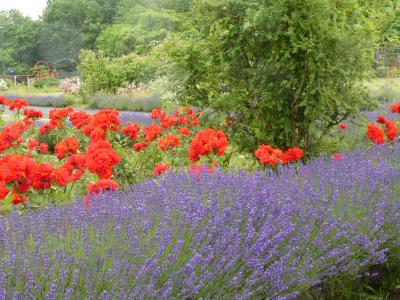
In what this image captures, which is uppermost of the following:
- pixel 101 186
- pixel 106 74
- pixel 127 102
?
pixel 101 186

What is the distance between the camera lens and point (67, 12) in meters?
64.3

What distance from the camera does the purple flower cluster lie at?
2229 mm

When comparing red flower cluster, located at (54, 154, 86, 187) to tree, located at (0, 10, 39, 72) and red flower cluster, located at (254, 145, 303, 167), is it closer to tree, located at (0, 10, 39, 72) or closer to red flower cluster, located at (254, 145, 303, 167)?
red flower cluster, located at (254, 145, 303, 167)

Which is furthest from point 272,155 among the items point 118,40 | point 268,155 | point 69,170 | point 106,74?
point 118,40

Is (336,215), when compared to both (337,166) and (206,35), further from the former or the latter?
(206,35)

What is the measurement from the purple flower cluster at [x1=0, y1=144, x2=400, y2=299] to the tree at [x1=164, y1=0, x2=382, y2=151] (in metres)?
1.84

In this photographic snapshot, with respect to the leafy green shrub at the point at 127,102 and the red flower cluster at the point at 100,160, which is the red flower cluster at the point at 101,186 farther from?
the leafy green shrub at the point at 127,102

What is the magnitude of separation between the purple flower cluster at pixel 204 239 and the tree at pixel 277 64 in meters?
1.84

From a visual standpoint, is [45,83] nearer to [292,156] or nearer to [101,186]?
[292,156]

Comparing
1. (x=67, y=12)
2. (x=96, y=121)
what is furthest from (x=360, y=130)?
(x=67, y=12)

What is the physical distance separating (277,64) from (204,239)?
9.82ft

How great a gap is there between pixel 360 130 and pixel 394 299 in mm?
4239

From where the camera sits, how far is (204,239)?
2727 mm

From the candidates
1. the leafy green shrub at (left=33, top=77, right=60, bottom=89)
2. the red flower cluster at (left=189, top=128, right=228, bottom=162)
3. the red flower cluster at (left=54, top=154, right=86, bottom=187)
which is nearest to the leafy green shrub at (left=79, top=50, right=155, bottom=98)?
the leafy green shrub at (left=33, top=77, right=60, bottom=89)
